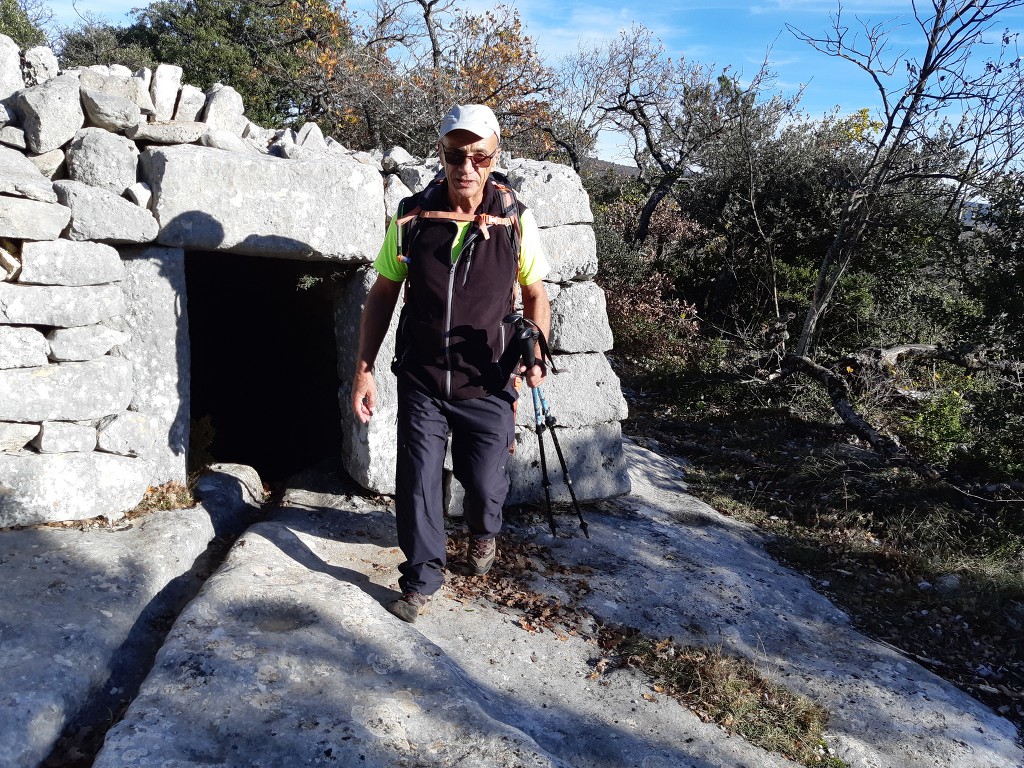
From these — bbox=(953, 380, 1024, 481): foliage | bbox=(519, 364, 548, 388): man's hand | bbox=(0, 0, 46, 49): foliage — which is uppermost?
bbox=(0, 0, 46, 49): foliage

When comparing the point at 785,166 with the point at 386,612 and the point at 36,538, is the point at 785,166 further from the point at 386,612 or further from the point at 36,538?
the point at 36,538

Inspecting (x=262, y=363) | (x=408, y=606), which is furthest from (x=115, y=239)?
(x=262, y=363)

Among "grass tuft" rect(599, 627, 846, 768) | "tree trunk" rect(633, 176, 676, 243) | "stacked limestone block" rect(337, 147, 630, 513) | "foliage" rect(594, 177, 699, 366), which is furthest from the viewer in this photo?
"tree trunk" rect(633, 176, 676, 243)

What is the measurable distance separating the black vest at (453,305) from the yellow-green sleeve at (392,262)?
2.1 inches

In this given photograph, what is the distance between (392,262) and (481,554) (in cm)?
141

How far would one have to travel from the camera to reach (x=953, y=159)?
7.62 m

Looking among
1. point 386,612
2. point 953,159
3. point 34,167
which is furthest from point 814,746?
point 953,159

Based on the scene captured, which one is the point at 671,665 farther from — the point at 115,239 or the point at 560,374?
the point at 115,239

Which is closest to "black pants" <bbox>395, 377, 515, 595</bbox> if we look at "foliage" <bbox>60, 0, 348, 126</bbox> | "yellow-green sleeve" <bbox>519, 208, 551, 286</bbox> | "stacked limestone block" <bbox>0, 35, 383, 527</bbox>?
"yellow-green sleeve" <bbox>519, 208, 551, 286</bbox>

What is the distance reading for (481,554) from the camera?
3.59 m

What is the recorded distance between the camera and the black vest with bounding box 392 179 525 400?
311cm

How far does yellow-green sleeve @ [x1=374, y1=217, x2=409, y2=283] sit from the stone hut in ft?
2.92

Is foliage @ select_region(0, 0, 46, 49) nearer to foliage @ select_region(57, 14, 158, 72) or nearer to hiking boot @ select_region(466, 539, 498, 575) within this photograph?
foliage @ select_region(57, 14, 158, 72)

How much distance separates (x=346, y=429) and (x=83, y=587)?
1.72 metres
